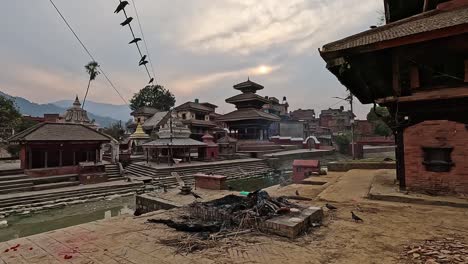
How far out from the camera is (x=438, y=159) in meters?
7.16

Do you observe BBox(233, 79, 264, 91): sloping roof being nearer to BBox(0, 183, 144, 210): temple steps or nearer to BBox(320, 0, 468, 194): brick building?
BBox(0, 183, 144, 210): temple steps

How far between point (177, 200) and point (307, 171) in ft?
28.6

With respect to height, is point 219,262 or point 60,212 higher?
point 219,262

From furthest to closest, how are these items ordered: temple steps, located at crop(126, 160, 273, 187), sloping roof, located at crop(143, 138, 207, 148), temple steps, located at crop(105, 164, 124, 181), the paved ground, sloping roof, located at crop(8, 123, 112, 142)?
sloping roof, located at crop(143, 138, 207, 148) < temple steps, located at crop(126, 160, 273, 187) < temple steps, located at crop(105, 164, 124, 181) < sloping roof, located at crop(8, 123, 112, 142) < the paved ground

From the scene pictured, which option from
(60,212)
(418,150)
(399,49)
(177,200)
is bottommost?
(60,212)

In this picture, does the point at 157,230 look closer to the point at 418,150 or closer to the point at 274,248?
the point at 274,248

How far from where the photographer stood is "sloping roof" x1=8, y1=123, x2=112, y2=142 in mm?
18516

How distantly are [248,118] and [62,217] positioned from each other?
2881cm

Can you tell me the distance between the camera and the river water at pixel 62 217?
10.7 m

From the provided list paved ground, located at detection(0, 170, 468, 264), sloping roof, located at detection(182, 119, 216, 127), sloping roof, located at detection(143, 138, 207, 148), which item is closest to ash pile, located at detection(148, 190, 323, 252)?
paved ground, located at detection(0, 170, 468, 264)

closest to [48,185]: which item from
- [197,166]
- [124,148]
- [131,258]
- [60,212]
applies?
[60,212]

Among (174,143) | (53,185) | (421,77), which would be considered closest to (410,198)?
(421,77)

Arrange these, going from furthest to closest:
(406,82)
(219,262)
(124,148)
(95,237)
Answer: (124,148) → (406,82) → (95,237) → (219,262)

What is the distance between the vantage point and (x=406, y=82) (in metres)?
6.71
